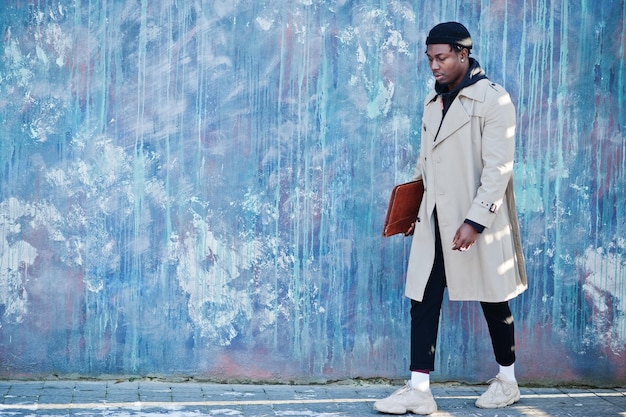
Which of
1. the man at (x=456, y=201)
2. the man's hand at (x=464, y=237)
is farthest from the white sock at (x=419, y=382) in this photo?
the man's hand at (x=464, y=237)

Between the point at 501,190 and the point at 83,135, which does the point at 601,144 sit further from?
the point at 83,135

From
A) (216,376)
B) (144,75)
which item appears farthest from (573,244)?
(144,75)

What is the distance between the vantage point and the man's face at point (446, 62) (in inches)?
197

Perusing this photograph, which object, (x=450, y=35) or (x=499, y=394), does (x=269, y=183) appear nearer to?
(x=450, y=35)

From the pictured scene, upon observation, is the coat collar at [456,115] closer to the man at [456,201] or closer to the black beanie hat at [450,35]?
the man at [456,201]

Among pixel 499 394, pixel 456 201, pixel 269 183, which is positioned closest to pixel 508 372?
pixel 499 394

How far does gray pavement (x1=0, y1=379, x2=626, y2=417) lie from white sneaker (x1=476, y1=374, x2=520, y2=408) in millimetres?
44

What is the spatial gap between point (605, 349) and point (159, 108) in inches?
114

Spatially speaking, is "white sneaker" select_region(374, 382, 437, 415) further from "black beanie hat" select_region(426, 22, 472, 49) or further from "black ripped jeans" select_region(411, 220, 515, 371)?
"black beanie hat" select_region(426, 22, 472, 49)

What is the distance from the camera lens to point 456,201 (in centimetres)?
510

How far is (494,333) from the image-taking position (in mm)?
5309

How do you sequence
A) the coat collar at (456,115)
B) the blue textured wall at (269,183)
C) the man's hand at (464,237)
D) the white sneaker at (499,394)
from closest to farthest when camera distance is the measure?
the man's hand at (464,237)
the coat collar at (456,115)
the white sneaker at (499,394)
the blue textured wall at (269,183)

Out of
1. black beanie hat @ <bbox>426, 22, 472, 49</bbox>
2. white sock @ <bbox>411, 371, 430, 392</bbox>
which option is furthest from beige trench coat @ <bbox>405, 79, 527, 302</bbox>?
white sock @ <bbox>411, 371, 430, 392</bbox>

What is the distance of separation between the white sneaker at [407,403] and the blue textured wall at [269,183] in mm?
607
